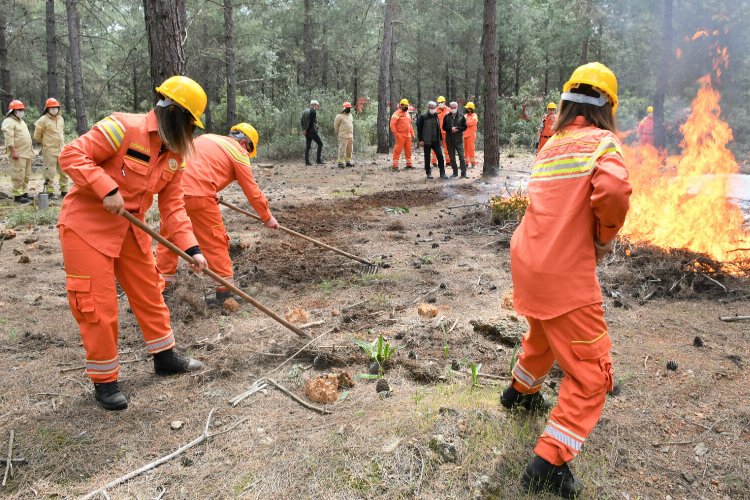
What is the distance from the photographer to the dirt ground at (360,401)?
103 inches

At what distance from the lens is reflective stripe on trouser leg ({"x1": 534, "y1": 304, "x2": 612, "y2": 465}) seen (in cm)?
235

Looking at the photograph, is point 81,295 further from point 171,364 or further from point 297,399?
point 297,399

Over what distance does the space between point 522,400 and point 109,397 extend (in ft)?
8.16

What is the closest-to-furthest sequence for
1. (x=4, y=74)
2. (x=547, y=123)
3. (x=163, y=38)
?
(x=163, y=38) < (x=547, y=123) < (x=4, y=74)

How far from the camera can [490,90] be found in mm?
12086

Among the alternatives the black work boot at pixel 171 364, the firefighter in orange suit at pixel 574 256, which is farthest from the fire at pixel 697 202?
the black work boot at pixel 171 364

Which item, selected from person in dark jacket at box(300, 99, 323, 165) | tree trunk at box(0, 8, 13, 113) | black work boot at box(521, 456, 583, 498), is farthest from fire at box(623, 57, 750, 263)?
tree trunk at box(0, 8, 13, 113)

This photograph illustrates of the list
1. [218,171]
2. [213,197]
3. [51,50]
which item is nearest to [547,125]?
[218,171]

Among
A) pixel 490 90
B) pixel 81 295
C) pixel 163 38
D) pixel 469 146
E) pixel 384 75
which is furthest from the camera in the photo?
pixel 384 75

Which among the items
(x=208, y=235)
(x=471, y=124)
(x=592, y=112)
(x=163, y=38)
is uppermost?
(x=471, y=124)

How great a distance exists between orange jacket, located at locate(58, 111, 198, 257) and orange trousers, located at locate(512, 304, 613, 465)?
101 inches

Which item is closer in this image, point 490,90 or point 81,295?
point 81,295

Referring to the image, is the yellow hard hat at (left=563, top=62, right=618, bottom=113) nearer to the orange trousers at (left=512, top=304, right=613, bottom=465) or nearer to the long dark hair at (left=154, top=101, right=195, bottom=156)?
the orange trousers at (left=512, top=304, right=613, bottom=465)

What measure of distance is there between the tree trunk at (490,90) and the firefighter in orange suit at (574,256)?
1007cm
